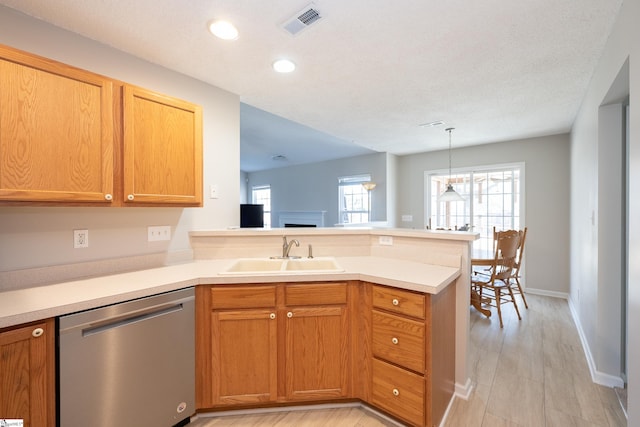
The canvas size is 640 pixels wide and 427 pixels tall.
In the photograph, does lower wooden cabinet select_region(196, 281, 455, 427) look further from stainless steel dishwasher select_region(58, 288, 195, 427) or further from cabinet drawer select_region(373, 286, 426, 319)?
stainless steel dishwasher select_region(58, 288, 195, 427)

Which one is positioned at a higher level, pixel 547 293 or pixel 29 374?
pixel 29 374

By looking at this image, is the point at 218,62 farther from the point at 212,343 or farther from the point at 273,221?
the point at 273,221

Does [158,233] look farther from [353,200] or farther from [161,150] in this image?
[353,200]

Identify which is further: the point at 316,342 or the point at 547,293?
the point at 547,293

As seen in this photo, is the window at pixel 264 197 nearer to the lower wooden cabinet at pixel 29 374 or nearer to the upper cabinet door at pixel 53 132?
the upper cabinet door at pixel 53 132

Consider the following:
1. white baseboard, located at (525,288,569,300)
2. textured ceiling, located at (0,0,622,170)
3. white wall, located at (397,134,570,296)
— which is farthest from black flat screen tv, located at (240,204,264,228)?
white baseboard, located at (525,288,569,300)

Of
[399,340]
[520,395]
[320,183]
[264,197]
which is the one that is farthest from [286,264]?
[264,197]

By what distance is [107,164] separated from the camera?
166 cm

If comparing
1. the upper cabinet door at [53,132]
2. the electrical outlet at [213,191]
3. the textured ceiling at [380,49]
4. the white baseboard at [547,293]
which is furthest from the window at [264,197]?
the upper cabinet door at [53,132]

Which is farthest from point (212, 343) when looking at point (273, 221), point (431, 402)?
point (273, 221)

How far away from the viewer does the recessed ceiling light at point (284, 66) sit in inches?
86.4

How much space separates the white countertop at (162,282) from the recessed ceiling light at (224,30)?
5.06 feet

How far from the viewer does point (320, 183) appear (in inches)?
270

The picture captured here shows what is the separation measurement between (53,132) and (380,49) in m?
2.04
